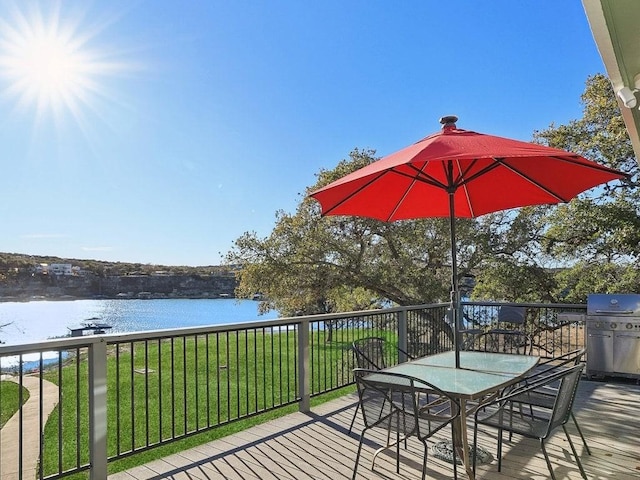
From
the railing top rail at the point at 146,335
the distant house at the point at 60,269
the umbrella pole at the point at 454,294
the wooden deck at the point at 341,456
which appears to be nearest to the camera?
the railing top rail at the point at 146,335

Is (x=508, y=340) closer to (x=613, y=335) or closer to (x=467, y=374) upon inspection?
(x=613, y=335)

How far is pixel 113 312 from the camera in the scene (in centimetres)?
1628

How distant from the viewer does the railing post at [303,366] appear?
14.4ft

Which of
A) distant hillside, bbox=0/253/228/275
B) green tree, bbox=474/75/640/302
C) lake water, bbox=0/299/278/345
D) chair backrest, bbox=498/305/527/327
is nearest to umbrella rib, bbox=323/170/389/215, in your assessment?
chair backrest, bbox=498/305/527/327

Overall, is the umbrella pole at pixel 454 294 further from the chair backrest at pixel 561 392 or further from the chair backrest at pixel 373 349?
the chair backrest at pixel 373 349

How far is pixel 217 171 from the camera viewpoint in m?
20.3

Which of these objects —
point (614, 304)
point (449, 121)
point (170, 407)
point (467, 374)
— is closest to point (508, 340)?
point (614, 304)

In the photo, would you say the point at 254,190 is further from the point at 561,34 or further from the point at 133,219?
the point at 561,34

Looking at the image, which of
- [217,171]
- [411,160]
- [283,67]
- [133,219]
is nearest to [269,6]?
[283,67]

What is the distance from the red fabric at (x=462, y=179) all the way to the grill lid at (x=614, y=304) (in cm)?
261

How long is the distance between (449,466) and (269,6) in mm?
7934

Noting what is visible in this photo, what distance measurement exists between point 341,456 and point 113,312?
15.1 meters

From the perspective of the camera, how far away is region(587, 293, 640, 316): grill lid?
5531mm

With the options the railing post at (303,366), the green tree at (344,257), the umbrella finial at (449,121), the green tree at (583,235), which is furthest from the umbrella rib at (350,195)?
the green tree at (344,257)
